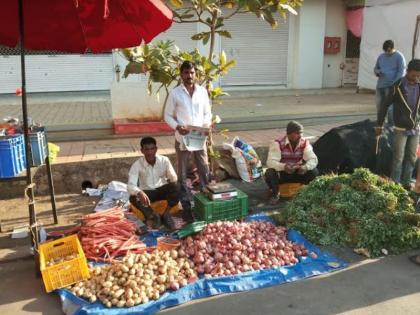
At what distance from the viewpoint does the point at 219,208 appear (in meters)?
4.61

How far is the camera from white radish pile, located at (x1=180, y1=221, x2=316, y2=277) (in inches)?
149

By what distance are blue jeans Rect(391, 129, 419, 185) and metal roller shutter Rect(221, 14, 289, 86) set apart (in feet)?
33.6

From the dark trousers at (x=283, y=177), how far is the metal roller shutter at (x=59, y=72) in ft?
31.5

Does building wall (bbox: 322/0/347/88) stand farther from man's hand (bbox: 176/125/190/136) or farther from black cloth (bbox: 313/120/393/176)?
man's hand (bbox: 176/125/190/136)

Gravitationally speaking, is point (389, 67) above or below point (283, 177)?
above

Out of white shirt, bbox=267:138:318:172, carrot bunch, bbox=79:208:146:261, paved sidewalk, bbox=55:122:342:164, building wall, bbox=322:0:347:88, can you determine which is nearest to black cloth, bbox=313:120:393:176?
white shirt, bbox=267:138:318:172

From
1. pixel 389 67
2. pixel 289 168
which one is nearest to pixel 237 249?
pixel 289 168

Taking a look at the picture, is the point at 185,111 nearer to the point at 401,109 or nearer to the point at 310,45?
the point at 401,109

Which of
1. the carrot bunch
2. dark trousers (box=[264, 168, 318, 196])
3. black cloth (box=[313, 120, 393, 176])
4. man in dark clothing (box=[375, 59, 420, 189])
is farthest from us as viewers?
black cloth (box=[313, 120, 393, 176])

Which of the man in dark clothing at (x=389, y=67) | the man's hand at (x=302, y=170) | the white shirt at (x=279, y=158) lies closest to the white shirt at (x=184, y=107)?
the white shirt at (x=279, y=158)

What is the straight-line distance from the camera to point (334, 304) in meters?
3.32

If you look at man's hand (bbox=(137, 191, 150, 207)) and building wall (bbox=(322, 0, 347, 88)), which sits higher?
building wall (bbox=(322, 0, 347, 88))

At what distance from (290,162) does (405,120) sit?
5.28ft

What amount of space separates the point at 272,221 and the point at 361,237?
1.06m
